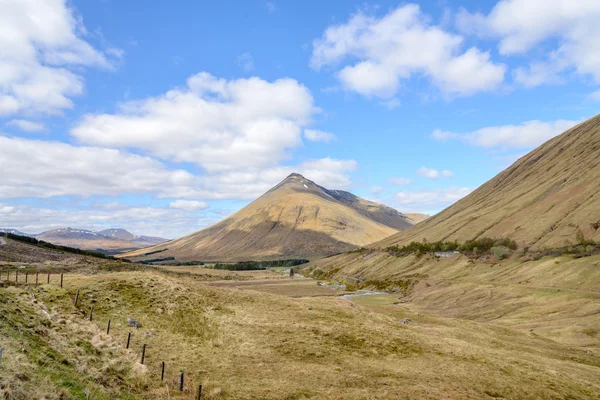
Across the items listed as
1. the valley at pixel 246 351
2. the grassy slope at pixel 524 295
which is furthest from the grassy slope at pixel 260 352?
the grassy slope at pixel 524 295

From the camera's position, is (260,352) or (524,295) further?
(524,295)

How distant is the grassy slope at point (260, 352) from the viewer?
2763 centimetres

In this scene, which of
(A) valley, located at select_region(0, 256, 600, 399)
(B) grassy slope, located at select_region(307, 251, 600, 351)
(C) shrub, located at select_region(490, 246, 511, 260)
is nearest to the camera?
(A) valley, located at select_region(0, 256, 600, 399)

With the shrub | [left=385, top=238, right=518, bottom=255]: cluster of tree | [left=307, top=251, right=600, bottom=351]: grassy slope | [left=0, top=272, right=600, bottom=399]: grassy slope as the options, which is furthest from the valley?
[left=385, top=238, right=518, bottom=255]: cluster of tree

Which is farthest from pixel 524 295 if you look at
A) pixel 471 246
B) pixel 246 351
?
pixel 246 351

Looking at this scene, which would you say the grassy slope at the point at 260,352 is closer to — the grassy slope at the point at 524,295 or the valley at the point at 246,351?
the valley at the point at 246,351

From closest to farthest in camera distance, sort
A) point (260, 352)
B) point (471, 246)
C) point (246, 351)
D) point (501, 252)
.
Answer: point (246, 351)
point (260, 352)
point (501, 252)
point (471, 246)

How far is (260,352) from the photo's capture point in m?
39.6

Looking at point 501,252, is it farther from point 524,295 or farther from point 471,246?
point 524,295

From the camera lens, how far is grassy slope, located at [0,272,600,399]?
27.6 metres

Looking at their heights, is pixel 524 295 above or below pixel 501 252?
below

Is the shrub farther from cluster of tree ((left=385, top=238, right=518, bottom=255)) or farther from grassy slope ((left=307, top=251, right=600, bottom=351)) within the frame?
grassy slope ((left=307, top=251, right=600, bottom=351))

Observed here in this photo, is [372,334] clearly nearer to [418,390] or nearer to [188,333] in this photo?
[418,390]

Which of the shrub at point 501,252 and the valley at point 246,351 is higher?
the shrub at point 501,252
